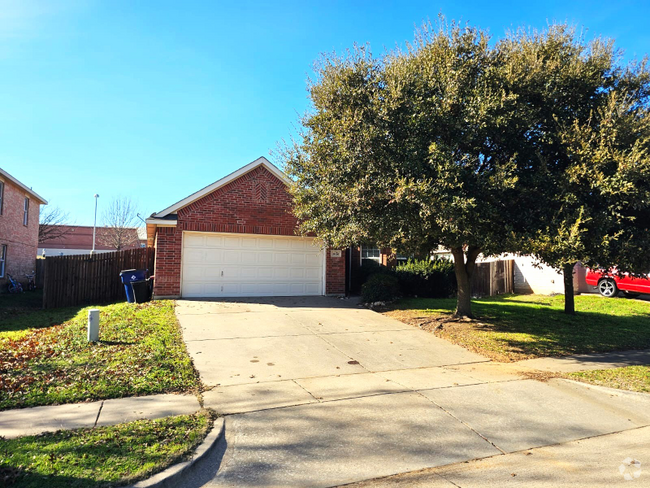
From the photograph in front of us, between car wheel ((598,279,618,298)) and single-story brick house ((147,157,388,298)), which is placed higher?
single-story brick house ((147,157,388,298))

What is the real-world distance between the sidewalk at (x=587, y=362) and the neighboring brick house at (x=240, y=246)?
7.75 meters

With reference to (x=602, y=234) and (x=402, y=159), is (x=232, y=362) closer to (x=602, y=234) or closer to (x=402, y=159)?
(x=402, y=159)

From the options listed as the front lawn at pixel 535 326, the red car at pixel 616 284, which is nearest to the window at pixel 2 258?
the front lawn at pixel 535 326

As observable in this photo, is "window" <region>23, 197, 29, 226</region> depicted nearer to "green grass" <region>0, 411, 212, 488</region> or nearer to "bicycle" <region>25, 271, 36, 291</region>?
"bicycle" <region>25, 271, 36, 291</region>

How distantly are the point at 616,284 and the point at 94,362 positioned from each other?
17193mm

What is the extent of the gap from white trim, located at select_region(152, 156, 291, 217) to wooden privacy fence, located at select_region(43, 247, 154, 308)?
9.73ft

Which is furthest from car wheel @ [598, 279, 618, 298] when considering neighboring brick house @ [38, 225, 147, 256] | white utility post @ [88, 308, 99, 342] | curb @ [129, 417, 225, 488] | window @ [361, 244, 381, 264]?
neighboring brick house @ [38, 225, 147, 256]

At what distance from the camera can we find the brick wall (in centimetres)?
1875

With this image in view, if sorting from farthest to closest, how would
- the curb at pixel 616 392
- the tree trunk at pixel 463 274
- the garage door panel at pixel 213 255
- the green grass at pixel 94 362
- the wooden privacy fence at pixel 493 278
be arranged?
the wooden privacy fence at pixel 493 278
the garage door panel at pixel 213 255
the tree trunk at pixel 463 274
the curb at pixel 616 392
the green grass at pixel 94 362

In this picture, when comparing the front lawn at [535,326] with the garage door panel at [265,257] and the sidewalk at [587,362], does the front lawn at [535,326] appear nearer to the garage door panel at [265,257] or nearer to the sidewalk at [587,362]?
the sidewalk at [587,362]

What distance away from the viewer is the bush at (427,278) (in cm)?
1562

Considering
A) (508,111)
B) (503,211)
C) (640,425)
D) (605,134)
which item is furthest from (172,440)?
(605,134)

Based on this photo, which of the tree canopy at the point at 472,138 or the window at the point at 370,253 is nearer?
the tree canopy at the point at 472,138

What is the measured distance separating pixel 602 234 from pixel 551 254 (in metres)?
0.96
